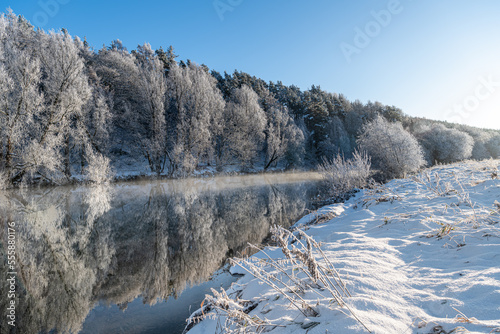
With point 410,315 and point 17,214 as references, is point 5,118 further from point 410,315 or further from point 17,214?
point 410,315

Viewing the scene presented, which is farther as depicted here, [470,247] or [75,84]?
[75,84]

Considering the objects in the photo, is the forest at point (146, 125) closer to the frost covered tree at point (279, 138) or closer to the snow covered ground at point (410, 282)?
the frost covered tree at point (279, 138)

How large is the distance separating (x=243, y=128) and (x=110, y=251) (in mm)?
24655

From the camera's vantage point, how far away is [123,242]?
5.74 m

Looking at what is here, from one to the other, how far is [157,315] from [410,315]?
10.1ft

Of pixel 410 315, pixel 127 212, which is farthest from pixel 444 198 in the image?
pixel 127 212

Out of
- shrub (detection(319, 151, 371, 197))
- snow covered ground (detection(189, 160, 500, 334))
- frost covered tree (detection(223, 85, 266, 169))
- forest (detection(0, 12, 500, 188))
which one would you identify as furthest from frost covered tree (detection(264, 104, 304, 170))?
snow covered ground (detection(189, 160, 500, 334))

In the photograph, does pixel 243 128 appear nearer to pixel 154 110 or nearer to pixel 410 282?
pixel 154 110

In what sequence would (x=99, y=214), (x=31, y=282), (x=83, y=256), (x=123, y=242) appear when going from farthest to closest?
(x=99, y=214) < (x=123, y=242) < (x=83, y=256) < (x=31, y=282)

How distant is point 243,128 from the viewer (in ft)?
94.4

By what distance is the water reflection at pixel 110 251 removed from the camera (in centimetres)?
338

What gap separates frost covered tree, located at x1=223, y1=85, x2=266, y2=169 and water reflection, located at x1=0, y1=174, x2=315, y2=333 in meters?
18.7

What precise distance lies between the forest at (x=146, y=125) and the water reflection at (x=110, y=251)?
7.10m

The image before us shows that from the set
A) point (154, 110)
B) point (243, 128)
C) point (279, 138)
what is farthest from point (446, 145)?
point (154, 110)
